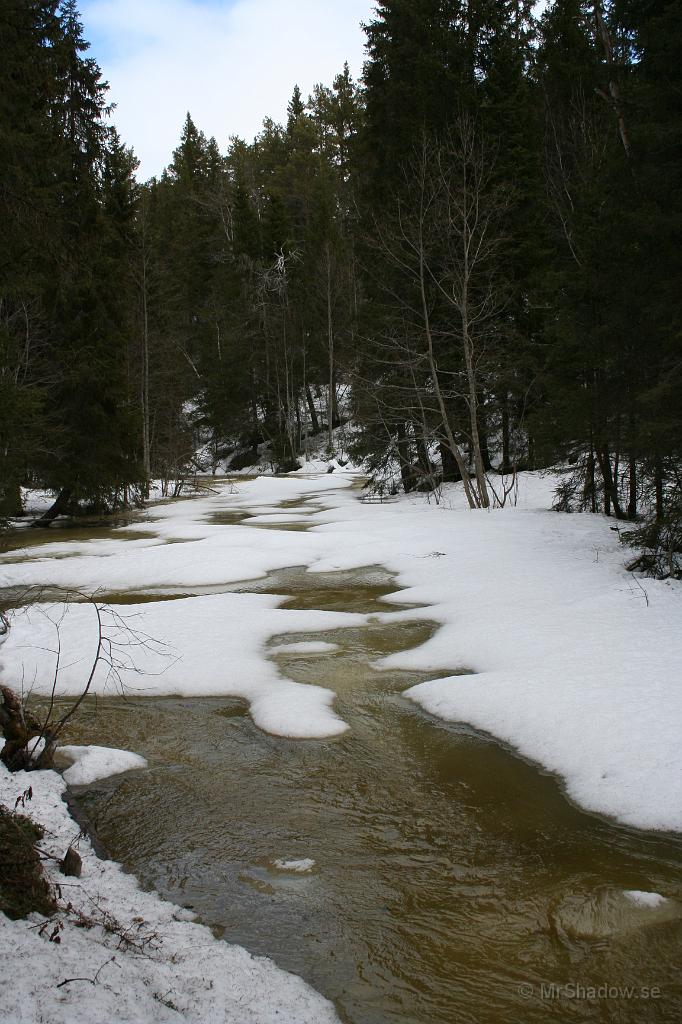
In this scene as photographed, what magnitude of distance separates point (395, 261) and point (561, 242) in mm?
Answer: 4434

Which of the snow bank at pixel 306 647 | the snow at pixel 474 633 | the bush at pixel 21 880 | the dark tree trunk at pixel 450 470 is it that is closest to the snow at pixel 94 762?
the snow at pixel 474 633

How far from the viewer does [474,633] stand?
7227 mm

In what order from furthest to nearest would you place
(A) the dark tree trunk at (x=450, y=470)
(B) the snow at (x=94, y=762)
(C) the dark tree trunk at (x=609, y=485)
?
(A) the dark tree trunk at (x=450, y=470)
(C) the dark tree trunk at (x=609, y=485)
(B) the snow at (x=94, y=762)

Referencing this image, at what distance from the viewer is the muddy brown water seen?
2816 millimetres

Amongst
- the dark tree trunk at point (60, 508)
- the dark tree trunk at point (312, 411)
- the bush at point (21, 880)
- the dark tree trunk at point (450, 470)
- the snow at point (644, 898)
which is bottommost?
the snow at point (644, 898)

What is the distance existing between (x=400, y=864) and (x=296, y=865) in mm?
533

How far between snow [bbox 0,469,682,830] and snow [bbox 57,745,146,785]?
1.06 metres

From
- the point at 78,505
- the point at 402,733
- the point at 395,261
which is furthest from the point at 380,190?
the point at 402,733

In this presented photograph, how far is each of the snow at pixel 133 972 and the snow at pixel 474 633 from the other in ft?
7.13

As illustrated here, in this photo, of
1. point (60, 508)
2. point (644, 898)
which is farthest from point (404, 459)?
point (644, 898)

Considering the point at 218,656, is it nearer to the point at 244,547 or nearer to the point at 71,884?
the point at 71,884

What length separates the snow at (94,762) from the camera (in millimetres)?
4645

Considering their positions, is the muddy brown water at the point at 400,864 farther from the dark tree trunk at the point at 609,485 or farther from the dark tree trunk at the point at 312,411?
the dark tree trunk at the point at 312,411

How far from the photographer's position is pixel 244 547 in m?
12.8
